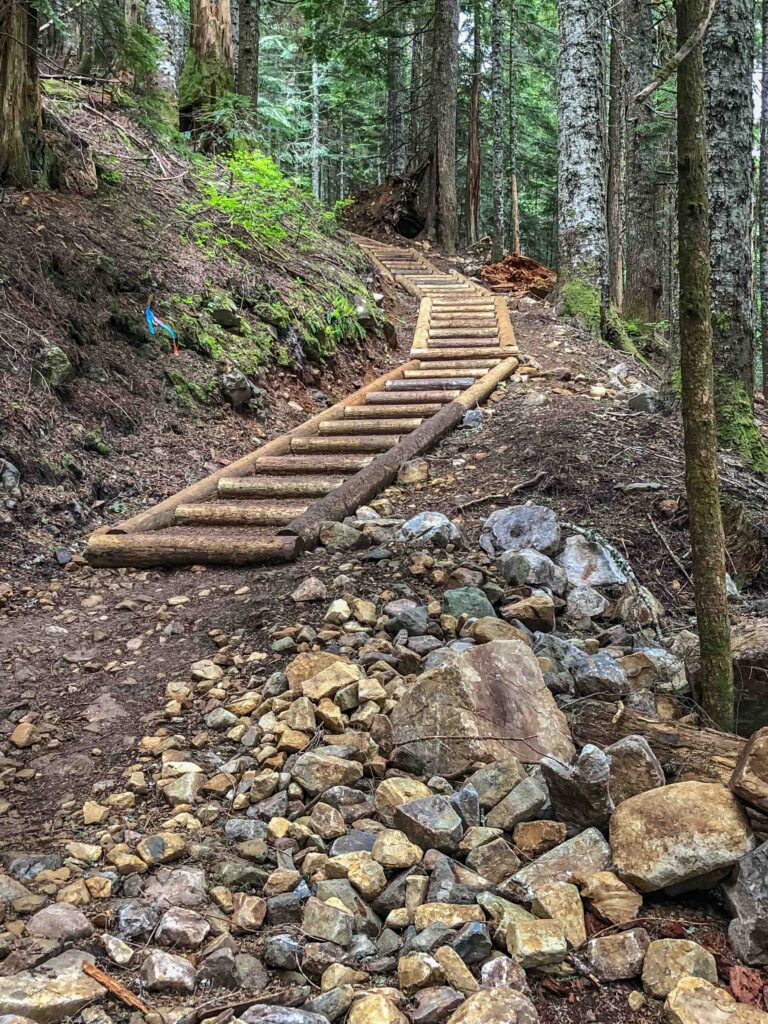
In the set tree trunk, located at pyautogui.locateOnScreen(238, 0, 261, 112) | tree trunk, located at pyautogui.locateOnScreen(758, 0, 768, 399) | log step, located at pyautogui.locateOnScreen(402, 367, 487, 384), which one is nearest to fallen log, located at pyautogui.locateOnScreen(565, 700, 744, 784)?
log step, located at pyautogui.locateOnScreen(402, 367, 487, 384)

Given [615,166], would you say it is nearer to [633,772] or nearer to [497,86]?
[497,86]

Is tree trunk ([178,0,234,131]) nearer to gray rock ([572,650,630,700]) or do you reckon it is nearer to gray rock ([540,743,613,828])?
gray rock ([572,650,630,700])

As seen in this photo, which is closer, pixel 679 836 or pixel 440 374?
pixel 679 836

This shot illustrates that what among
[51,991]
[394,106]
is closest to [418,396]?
[51,991]

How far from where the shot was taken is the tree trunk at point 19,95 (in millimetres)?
6004

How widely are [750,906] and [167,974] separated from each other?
4.72 ft

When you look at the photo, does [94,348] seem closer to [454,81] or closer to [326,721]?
[326,721]

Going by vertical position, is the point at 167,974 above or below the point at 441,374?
below

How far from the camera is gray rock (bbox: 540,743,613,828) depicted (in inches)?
84.5

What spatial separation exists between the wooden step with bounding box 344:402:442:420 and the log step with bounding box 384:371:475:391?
1.72 ft

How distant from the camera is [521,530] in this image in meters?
3.98

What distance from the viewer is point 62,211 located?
259 inches

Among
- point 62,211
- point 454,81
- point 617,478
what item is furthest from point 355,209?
point 617,478

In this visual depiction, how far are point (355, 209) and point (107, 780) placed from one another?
67.7 feet
